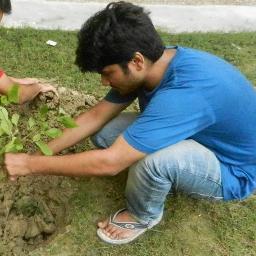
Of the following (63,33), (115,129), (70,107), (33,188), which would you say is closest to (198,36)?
(63,33)

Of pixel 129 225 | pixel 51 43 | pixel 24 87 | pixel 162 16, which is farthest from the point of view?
pixel 162 16

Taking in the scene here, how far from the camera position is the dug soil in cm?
254

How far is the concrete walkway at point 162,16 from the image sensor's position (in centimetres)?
470

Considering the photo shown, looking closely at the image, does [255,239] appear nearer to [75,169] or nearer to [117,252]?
[117,252]

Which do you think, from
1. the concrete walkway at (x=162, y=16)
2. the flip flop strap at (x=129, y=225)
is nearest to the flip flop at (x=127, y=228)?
the flip flop strap at (x=129, y=225)

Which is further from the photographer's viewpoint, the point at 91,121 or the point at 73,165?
the point at 91,121

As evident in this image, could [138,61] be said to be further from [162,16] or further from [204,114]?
[162,16]

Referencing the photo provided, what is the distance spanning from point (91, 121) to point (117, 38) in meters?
0.70

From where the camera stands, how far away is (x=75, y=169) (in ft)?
7.23

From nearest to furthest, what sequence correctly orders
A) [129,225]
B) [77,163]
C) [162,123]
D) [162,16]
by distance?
1. [162,123]
2. [77,163]
3. [129,225]
4. [162,16]

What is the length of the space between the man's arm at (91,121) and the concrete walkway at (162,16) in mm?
2176

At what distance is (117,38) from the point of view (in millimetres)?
2078

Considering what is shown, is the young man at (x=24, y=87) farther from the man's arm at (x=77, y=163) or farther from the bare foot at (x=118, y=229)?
the bare foot at (x=118, y=229)

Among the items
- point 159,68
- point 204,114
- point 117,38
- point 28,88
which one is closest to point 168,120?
point 204,114
